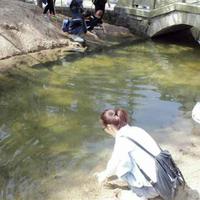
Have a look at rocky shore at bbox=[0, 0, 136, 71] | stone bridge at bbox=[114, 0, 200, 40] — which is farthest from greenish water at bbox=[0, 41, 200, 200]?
stone bridge at bbox=[114, 0, 200, 40]

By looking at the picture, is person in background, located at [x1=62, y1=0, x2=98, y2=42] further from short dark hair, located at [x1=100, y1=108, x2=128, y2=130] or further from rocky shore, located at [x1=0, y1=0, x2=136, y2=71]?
short dark hair, located at [x1=100, y1=108, x2=128, y2=130]

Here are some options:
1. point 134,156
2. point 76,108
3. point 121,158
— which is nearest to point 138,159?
point 134,156

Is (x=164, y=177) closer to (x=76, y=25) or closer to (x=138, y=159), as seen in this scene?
(x=138, y=159)

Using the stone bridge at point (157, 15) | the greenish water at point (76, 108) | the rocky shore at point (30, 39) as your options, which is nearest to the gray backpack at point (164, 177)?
the greenish water at point (76, 108)

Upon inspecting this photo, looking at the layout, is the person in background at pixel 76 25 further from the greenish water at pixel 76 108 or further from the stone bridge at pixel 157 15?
the stone bridge at pixel 157 15

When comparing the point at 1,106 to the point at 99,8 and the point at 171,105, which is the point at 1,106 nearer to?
the point at 171,105

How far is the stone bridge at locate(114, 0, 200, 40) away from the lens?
15758mm

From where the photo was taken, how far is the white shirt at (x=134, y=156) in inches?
188

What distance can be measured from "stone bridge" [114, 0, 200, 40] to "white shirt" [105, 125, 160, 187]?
1144cm

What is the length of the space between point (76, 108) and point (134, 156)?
466 cm

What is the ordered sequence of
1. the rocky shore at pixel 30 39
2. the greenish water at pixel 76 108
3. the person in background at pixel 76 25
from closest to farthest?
the greenish water at pixel 76 108, the rocky shore at pixel 30 39, the person in background at pixel 76 25

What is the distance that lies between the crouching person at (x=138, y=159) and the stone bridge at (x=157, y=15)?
11439mm

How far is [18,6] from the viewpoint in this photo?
14812 mm

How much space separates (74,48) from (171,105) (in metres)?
5.28
